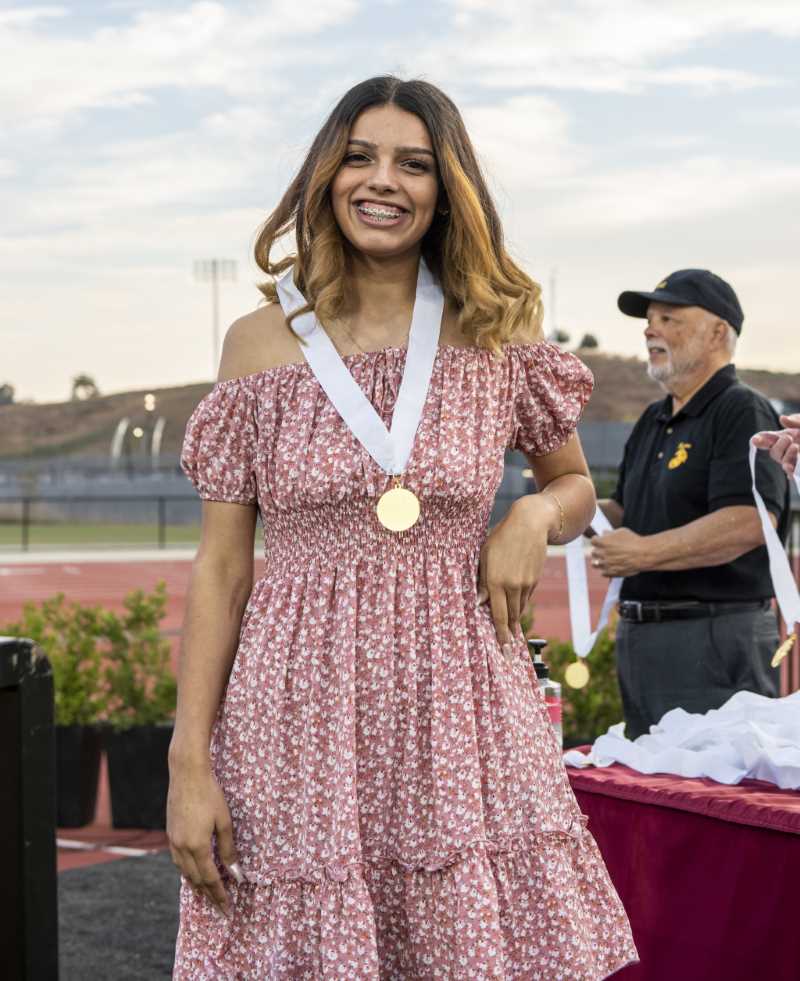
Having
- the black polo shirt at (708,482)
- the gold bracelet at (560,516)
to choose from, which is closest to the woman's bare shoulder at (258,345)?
the gold bracelet at (560,516)

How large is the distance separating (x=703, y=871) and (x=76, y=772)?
448cm

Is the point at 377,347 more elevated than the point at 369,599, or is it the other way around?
the point at 377,347

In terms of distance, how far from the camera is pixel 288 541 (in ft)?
7.29

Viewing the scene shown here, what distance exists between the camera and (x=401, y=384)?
219 cm

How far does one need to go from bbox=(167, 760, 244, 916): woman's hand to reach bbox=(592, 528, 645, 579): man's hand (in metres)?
2.31

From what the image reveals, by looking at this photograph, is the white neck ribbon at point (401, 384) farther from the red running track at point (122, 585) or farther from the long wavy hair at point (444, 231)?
the red running track at point (122, 585)

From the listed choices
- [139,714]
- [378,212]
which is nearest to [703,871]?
[378,212]

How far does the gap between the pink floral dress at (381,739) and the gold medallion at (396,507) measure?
24 mm

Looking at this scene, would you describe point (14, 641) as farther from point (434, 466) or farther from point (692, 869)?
point (692, 869)

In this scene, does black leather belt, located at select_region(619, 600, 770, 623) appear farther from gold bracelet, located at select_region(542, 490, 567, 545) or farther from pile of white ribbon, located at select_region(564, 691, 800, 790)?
→ gold bracelet, located at select_region(542, 490, 567, 545)

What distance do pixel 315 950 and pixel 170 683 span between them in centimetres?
510

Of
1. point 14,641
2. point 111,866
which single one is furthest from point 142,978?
point 14,641

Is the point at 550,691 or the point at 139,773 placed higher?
the point at 550,691

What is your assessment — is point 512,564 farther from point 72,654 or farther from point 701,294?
point 72,654
